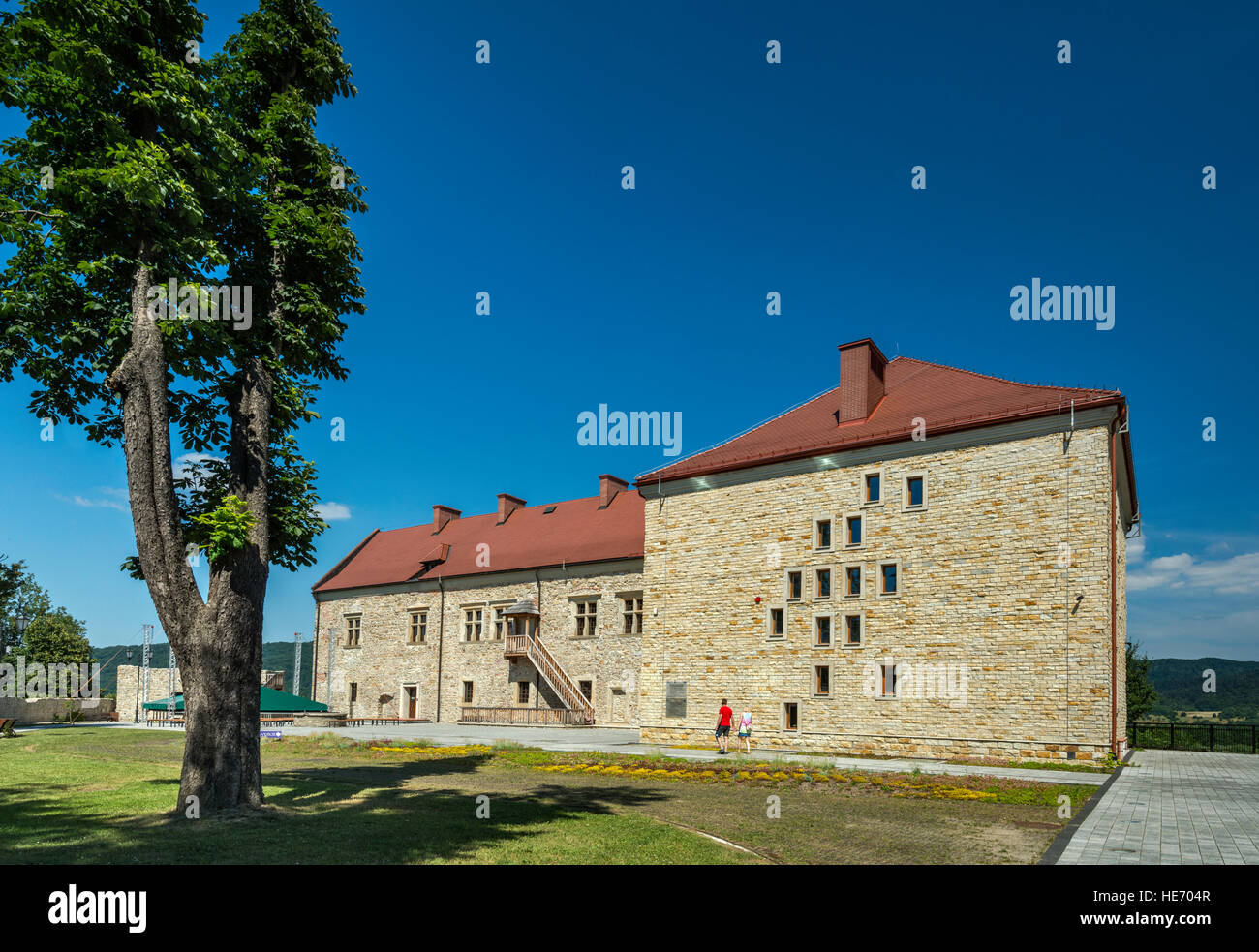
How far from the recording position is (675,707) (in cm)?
3052

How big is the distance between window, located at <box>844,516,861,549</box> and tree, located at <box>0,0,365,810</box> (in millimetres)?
19233

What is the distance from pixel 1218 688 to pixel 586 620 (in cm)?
7358

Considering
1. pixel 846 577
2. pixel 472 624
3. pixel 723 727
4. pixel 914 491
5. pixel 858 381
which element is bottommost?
pixel 723 727

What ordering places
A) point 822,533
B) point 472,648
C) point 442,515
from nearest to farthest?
point 822,533 < point 472,648 < point 442,515

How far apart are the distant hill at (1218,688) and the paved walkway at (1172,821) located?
60.1 meters

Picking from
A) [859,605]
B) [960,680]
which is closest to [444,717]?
[859,605]

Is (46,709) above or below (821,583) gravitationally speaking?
below

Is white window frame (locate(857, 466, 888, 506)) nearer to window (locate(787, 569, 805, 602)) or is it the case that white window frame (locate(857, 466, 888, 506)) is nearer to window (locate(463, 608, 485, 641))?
window (locate(787, 569, 805, 602))

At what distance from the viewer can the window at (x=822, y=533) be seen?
92.8 ft

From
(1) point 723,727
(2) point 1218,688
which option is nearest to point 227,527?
(1) point 723,727

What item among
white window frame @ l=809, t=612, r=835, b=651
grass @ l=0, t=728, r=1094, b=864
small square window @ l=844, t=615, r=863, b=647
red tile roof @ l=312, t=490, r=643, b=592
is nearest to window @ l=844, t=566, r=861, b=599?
small square window @ l=844, t=615, r=863, b=647

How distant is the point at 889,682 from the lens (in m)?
26.0

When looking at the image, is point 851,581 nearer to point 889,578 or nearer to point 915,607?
point 889,578

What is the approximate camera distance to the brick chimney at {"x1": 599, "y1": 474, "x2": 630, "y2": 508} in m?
44.4
